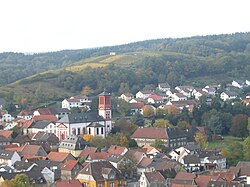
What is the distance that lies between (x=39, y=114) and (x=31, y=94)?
12684mm

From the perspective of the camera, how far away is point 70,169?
37.4 metres

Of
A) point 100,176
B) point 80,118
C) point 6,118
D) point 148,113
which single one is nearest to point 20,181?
point 100,176

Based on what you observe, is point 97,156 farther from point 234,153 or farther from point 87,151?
point 234,153

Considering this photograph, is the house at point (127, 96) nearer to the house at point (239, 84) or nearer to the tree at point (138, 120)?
the house at point (239, 84)

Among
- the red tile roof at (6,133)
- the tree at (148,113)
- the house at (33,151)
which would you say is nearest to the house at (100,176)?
the house at (33,151)

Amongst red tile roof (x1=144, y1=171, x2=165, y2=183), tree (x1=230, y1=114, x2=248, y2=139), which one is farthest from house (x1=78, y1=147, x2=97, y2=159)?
tree (x1=230, y1=114, x2=248, y2=139)

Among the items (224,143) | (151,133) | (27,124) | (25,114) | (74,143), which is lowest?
(224,143)

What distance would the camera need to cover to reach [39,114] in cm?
6288

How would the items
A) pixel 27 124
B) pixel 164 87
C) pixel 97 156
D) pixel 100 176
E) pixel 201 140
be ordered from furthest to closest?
pixel 164 87 → pixel 27 124 → pixel 201 140 → pixel 97 156 → pixel 100 176

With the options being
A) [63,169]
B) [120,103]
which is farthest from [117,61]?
[63,169]

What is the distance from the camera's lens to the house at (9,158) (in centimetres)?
4088

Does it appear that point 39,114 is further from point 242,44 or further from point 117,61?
point 242,44

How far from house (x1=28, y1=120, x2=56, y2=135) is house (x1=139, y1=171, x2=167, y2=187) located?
70.2ft

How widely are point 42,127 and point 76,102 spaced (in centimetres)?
1722
